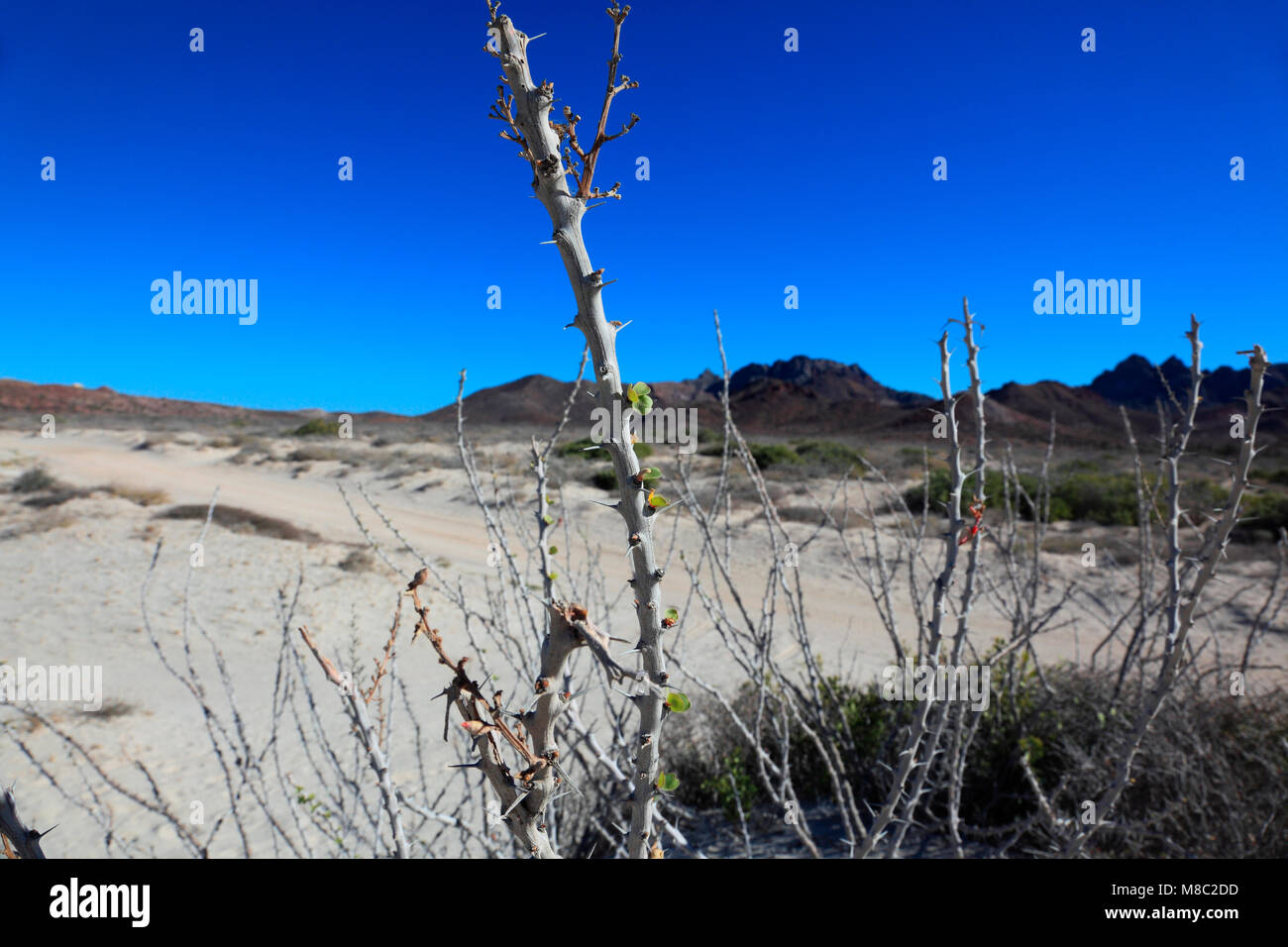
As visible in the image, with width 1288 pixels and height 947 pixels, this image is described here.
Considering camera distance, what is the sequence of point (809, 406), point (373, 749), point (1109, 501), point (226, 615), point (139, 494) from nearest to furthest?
point (373, 749) → point (226, 615) → point (1109, 501) → point (139, 494) → point (809, 406)

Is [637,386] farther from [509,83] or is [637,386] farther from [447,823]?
[447,823]

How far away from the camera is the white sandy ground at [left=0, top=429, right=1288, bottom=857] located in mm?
4871

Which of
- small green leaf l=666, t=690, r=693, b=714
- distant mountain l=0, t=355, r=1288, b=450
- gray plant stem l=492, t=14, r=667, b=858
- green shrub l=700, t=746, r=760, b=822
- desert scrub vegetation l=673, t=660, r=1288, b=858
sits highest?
distant mountain l=0, t=355, r=1288, b=450

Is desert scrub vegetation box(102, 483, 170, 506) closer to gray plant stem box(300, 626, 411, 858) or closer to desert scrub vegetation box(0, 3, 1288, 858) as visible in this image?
desert scrub vegetation box(0, 3, 1288, 858)

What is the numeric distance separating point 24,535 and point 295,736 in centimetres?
859

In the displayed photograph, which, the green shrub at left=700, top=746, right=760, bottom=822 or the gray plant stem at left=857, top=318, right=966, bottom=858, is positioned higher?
the gray plant stem at left=857, top=318, right=966, bottom=858

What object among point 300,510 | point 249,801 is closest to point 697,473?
point 300,510

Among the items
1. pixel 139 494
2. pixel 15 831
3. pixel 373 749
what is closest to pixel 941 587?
pixel 373 749

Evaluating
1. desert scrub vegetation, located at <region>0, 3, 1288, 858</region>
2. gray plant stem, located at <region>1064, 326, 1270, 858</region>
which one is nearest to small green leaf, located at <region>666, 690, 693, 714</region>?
desert scrub vegetation, located at <region>0, 3, 1288, 858</region>

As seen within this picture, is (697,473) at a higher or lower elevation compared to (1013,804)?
higher

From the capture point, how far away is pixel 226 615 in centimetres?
805

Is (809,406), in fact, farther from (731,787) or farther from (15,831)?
(15,831)

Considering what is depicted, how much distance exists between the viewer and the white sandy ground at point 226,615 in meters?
4.87
